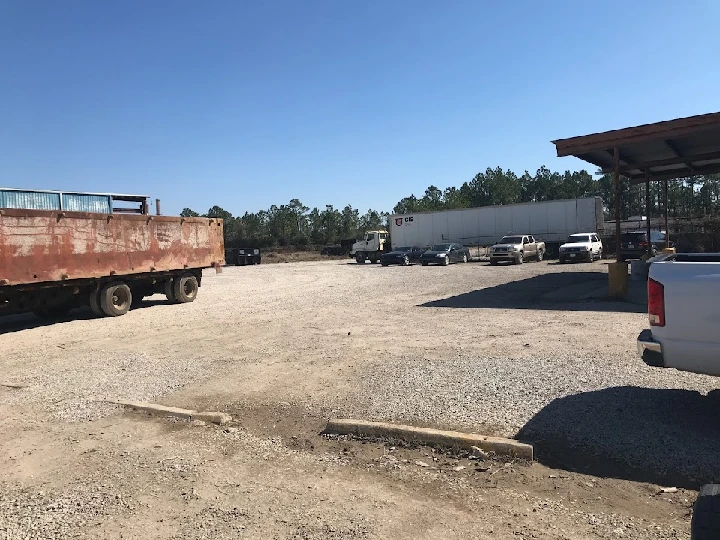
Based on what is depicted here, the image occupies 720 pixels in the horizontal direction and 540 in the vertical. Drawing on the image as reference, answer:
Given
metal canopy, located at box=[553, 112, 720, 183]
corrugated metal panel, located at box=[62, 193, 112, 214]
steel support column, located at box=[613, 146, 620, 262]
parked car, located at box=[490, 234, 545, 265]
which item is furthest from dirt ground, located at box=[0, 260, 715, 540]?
parked car, located at box=[490, 234, 545, 265]

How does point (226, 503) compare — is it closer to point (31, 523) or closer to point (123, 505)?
point (123, 505)

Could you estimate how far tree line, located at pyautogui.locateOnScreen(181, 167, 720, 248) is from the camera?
80.5 metres

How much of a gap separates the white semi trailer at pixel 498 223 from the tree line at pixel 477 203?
16854 mm

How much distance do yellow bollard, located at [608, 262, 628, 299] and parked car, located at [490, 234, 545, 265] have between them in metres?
19.2

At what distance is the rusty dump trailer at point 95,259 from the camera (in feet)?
41.0

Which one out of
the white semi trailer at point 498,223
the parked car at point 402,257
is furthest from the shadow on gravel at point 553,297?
the white semi trailer at point 498,223

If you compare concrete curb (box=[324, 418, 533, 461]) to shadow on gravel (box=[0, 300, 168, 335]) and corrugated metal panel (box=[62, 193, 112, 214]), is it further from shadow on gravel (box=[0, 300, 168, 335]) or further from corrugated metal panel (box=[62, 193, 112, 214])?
corrugated metal panel (box=[62, 193, 112, 214])

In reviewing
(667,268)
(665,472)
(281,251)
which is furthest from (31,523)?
(281,251)

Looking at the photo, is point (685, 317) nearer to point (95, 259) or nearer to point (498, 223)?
point (95, 259)

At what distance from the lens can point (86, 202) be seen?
20.2 metres

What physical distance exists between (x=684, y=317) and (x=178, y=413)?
5.02 meters

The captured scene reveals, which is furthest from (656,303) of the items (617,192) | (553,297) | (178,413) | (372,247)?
(372,247)

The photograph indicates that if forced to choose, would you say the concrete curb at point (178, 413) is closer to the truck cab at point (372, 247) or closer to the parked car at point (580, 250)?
the parked car at point (580, 250)

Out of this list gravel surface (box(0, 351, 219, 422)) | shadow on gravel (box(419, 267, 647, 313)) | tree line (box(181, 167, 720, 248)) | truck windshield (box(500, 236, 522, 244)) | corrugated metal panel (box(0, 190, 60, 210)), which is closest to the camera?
gravel surface (box(0, 351, 219, 422))
